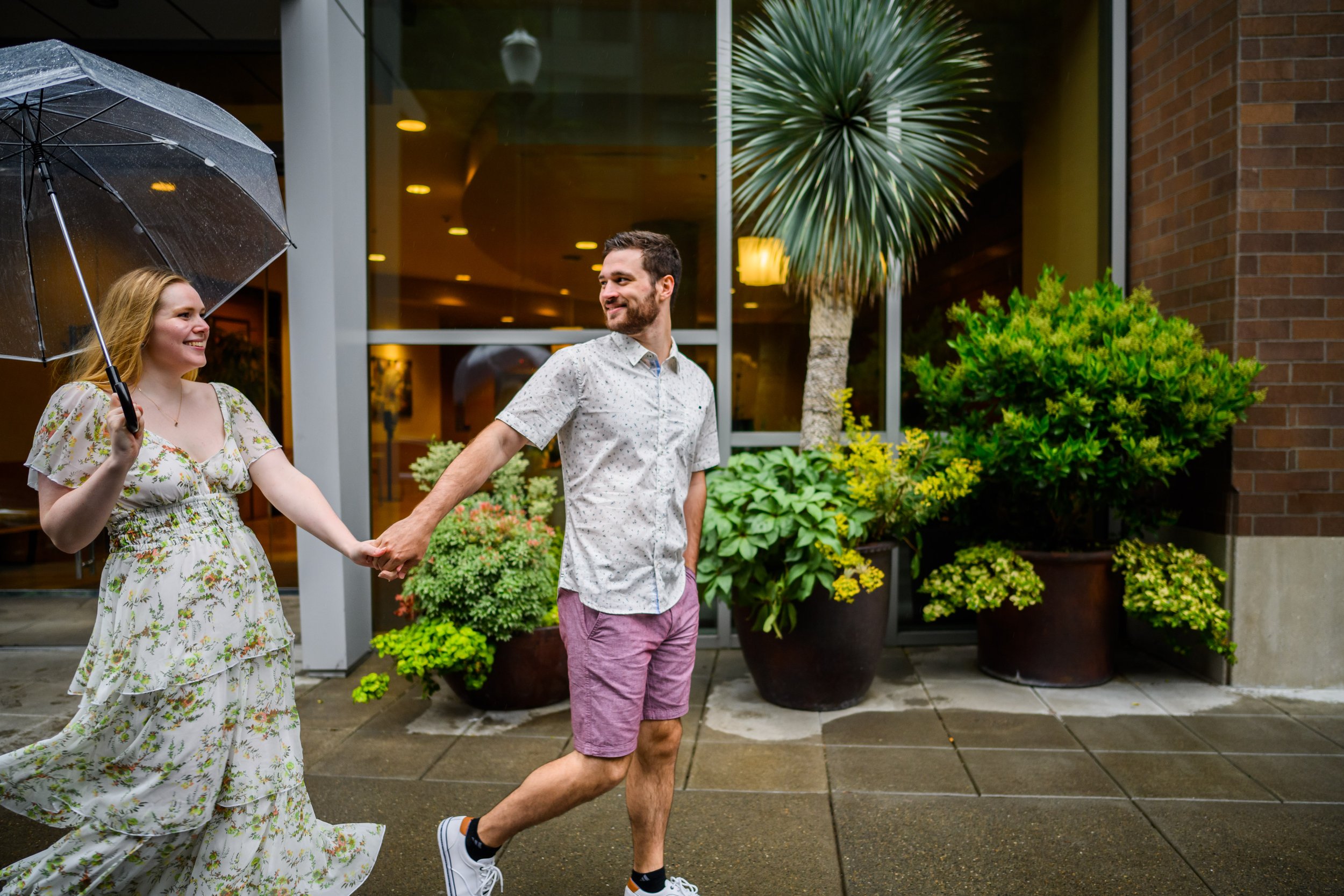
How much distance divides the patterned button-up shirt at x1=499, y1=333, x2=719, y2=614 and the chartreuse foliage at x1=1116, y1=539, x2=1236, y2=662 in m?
3.06

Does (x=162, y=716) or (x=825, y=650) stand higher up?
(x=162, y=716)

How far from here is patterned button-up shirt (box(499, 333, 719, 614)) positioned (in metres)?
2.36

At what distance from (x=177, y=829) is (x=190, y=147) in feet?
5.39

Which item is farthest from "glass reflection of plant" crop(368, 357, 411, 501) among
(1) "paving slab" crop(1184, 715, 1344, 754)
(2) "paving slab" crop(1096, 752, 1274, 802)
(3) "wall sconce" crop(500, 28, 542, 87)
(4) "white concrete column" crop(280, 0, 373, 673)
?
(1) "paving slab" crop(1184, 715, 1344, 754)

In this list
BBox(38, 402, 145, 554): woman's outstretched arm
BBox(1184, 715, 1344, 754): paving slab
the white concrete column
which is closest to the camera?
BBox(38, 402, 145, 554): woman's outstretched arm

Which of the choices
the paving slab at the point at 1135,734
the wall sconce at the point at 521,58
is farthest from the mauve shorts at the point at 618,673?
the wall sconce at the point at 521,58

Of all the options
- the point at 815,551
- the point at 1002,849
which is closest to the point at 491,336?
the point at 815,551

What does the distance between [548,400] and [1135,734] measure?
10.7 ft

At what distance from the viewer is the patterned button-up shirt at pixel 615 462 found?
2361mm

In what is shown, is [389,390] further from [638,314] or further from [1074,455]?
[1074,455]

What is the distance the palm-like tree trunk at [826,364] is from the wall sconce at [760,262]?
43 cm

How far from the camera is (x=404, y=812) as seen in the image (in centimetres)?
329

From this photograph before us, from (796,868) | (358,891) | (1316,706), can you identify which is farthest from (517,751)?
(1316,706)

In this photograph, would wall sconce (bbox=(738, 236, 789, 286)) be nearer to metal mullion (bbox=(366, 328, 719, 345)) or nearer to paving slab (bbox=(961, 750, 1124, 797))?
metal mullion (bbox=(366, 328, 719, 345))
